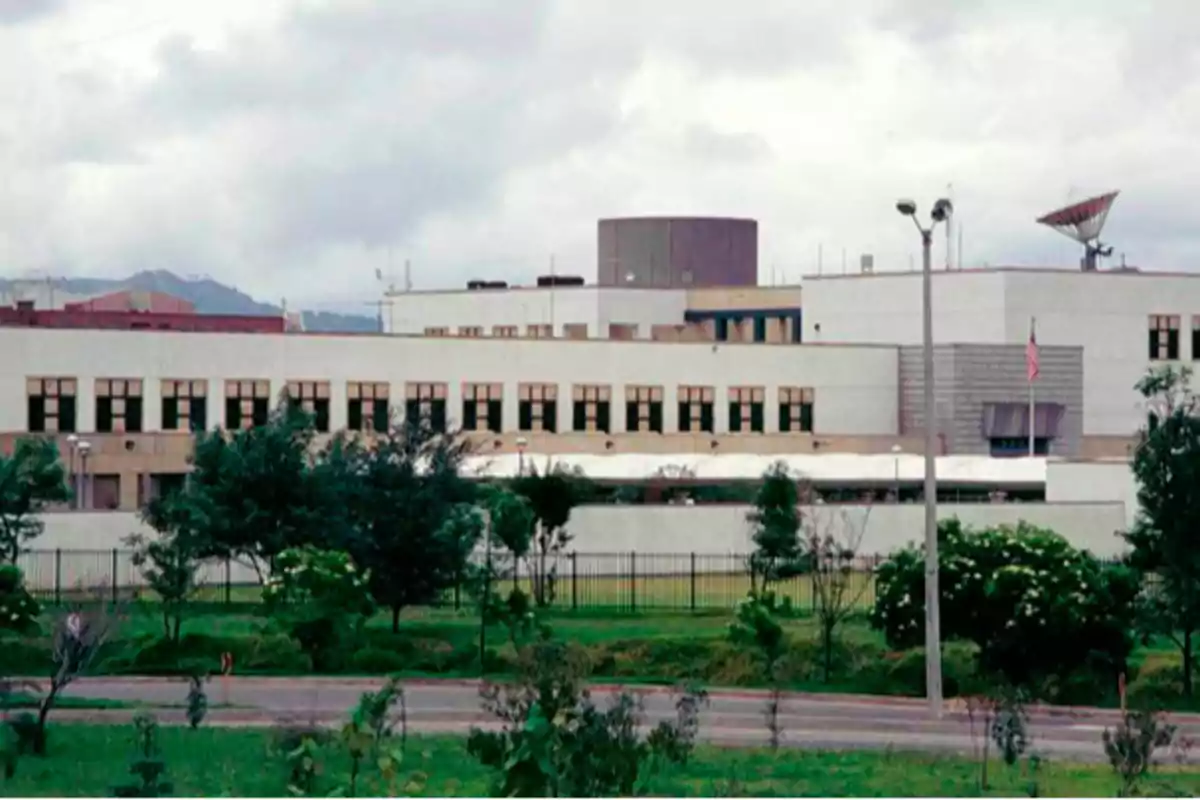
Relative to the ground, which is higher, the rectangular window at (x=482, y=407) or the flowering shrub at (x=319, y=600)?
the rectangular window at (x=482, y=407)

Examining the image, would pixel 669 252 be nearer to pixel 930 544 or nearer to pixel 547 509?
pixel 547 509

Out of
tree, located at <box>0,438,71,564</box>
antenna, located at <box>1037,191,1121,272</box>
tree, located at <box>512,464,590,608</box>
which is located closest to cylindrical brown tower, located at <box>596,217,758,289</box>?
antenna, located at <box>1037,191,1121,272</box>

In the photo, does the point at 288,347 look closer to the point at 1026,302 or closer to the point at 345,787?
the point at 1026,302

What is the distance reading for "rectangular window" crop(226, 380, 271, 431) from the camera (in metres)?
82.1

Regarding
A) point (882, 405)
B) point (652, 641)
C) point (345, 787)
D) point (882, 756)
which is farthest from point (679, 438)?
point (345, 787)

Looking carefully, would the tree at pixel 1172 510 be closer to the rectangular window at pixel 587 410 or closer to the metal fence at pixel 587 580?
the metal fence at pixel 587 580

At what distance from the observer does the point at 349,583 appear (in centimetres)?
4950

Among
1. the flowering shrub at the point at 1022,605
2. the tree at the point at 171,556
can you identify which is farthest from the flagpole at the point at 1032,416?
the flowering shrub at the point at 1022,605

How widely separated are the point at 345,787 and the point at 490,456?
174 ft

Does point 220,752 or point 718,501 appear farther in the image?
point 718,501

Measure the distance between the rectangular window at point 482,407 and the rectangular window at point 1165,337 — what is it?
2996 centimetres

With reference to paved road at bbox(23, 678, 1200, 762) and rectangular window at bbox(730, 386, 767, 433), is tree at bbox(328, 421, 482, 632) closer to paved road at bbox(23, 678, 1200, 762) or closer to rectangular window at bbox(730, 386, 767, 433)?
paved road at bbox(23, 678, 1200, 762)

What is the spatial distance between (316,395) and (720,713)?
43.3 m

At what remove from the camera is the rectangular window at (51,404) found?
259 ft
